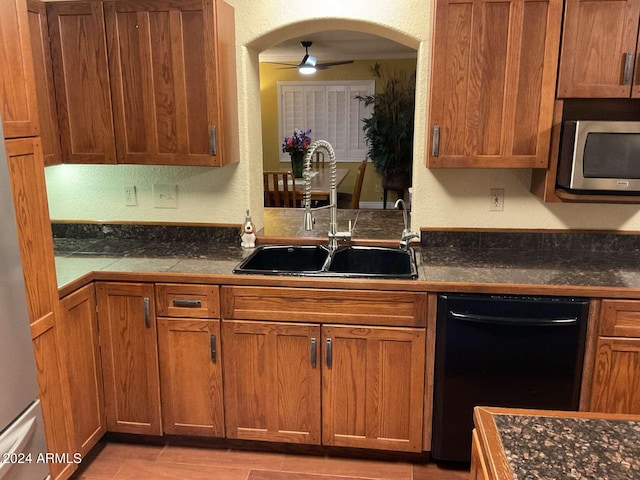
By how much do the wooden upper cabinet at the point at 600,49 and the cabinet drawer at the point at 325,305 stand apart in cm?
110

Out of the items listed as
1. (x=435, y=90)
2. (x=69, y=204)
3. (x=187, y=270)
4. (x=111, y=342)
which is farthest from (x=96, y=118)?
(x=435, y=90)

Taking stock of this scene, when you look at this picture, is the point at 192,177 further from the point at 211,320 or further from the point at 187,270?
the point at 211,320

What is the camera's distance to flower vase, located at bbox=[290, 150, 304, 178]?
16.9 feet

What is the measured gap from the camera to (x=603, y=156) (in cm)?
219

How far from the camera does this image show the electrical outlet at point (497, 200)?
8.69 ft

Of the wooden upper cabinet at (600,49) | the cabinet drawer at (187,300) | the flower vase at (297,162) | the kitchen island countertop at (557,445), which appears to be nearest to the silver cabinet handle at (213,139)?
the cabinet drawer at (187,300)

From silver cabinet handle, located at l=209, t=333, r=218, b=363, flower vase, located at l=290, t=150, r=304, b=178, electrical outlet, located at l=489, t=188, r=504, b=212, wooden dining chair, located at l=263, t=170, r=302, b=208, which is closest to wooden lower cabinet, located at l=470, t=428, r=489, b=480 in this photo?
silver cabinet handle, located at l=209, t=333, r=218, b=363

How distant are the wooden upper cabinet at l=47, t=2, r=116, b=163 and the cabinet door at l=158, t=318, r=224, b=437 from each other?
89 cm

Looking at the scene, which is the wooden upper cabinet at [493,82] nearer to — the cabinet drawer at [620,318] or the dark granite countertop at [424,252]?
the dark granite countertop at [424,252]

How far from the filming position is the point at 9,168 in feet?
5.45

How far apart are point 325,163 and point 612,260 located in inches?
193

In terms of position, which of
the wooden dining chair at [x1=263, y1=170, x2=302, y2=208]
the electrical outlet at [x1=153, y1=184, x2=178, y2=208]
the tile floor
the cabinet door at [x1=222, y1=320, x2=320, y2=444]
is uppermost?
the electrical outlet at [x1=153, y1=184, x2=178, y2=208]

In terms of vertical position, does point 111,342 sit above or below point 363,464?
above

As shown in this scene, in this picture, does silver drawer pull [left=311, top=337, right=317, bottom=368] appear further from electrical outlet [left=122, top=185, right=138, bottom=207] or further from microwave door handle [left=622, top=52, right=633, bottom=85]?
microwave door handle [left=622, top=52, right=633, bottom=85]
